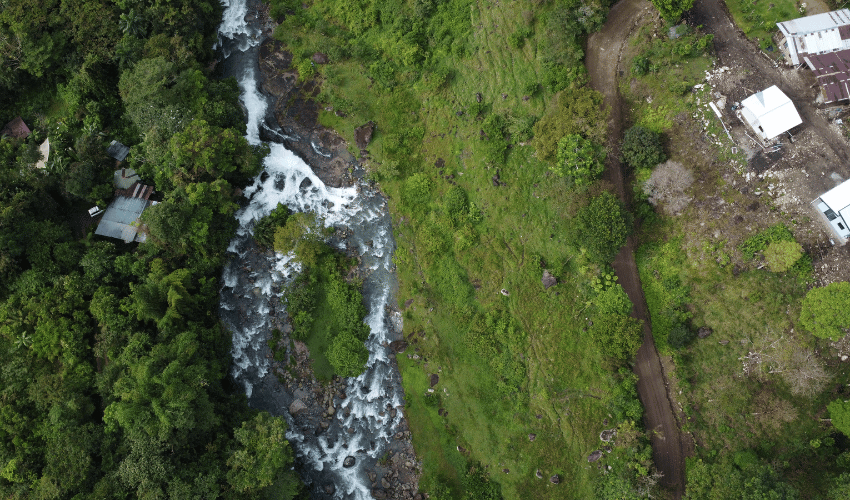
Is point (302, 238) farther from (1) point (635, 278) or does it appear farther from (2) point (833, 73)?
(2) point (833, 73)

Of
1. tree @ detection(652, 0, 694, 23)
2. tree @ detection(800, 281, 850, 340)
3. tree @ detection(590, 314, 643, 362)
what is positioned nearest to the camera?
tree @ detection(800, 281, 850, 340)

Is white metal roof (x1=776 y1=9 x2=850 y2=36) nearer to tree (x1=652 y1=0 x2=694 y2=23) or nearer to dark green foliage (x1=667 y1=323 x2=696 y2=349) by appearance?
tree (x1=652 y1=0 x2=694 y2=23)

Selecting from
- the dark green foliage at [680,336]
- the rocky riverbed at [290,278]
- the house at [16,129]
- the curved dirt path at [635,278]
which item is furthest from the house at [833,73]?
the house at [16,129]

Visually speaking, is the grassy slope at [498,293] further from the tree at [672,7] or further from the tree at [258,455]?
the tree at [258,455]

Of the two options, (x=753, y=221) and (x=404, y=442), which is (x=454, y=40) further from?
(x=404, y=442)

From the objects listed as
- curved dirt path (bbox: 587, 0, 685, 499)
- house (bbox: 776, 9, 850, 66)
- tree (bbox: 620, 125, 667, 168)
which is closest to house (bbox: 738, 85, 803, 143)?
house (bbox: 776, 9, 850, 66)

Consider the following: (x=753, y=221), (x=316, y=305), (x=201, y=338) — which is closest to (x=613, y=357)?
(x=753, y=221)

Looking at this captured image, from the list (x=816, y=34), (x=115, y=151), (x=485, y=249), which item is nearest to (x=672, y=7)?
(x=816, y=34)

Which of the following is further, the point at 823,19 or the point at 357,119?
the point at 357,119
